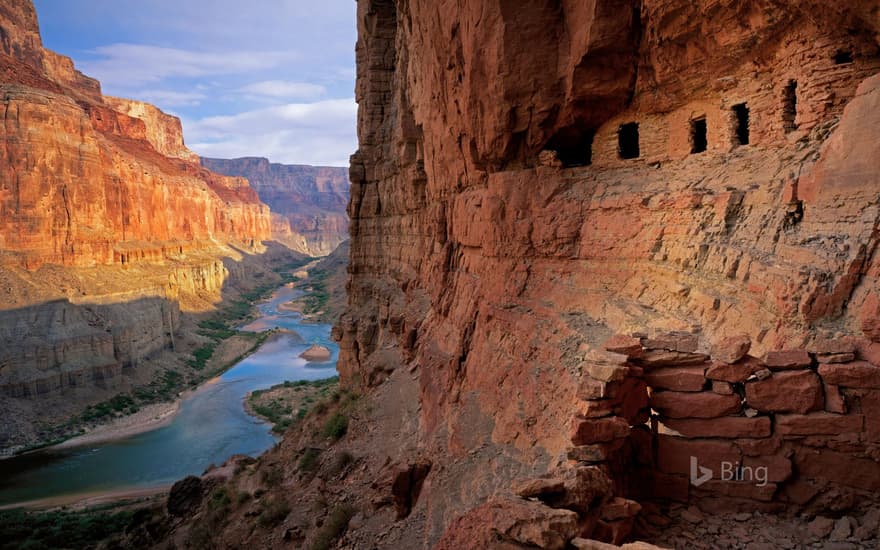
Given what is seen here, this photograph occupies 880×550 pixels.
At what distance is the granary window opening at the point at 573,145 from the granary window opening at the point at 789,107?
4318 mm

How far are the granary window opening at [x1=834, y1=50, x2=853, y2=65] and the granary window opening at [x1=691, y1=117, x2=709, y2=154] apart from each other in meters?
2.37

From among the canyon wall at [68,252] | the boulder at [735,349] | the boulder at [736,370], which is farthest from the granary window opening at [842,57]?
the canyon wall at [68,252]

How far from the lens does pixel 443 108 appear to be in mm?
15219

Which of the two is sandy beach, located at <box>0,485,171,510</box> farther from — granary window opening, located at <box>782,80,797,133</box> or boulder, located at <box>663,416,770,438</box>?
granary window opening, located at <box>782,80,797,133</box>

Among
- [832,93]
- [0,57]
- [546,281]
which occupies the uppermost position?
[0,57]

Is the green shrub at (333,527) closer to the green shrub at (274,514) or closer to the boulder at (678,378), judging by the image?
the green shrub at (274,514)

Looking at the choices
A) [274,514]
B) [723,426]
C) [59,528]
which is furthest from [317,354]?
[723,426]

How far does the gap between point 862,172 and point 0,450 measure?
130 feet

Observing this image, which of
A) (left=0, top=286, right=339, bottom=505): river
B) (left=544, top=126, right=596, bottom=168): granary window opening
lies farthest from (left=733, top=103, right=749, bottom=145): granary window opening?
(left=0, top=286, right=339, bottom=505): river

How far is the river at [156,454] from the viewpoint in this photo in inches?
1060

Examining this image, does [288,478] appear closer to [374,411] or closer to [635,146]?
[374,411]

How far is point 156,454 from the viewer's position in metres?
30.7

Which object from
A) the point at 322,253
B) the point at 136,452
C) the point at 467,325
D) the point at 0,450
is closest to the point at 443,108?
the point at 467,325

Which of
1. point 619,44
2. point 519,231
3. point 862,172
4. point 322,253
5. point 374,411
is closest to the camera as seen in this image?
point 862,172
